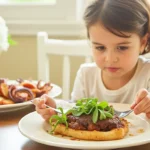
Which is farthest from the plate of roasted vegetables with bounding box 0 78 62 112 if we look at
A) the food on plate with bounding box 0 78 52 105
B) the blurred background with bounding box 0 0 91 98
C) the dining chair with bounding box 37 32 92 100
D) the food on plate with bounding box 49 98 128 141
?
the blurred background with bounding box 0 0 91 98

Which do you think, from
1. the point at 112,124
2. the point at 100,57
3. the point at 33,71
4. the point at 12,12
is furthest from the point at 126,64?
the point at 12,12

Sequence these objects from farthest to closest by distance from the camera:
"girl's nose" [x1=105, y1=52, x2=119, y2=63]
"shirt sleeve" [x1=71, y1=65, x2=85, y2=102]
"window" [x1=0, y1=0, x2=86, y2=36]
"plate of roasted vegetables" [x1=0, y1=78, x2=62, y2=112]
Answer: "window" [x1=0, y1=0, x2=86, y2=36], "shirt sleeve" [x1=71, y1=65, x2=85, y2=102], "girl's nose" [x1=105, y1=52, x2=119, y2=63], "plate of roasted vegetables" [x1=0, y1=78, x2=62, y2=112]

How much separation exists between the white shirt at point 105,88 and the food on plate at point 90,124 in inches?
19.8

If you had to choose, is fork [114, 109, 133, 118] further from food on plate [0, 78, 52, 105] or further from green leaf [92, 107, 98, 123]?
food on plate [0, 78, 52, 105]

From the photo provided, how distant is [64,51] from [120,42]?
1.71 feet

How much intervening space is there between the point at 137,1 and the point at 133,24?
0.32 feet

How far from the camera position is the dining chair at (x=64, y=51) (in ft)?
5.52

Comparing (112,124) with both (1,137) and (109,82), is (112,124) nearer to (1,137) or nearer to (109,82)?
(1,137)

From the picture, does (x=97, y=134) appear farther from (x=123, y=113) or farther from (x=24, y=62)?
(x=24, y=62)

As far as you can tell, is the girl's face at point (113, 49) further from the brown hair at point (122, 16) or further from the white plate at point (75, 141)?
the white plate at point (75, 141)

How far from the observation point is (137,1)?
52.0 inches

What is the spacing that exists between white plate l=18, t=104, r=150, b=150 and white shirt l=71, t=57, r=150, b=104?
37cm

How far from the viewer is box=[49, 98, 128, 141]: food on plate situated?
32.9 inches

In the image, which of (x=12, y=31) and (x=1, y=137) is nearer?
(x=1, y=137)
